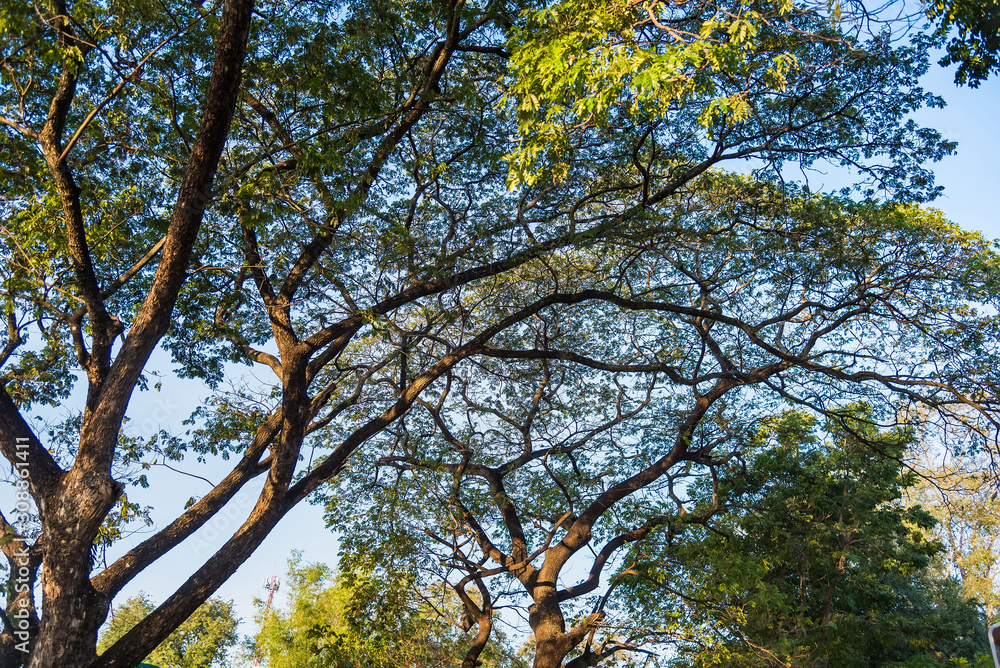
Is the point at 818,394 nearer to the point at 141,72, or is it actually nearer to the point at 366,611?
the point at 366,611

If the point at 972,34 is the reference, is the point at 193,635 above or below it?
above

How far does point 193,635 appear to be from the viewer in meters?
25.3

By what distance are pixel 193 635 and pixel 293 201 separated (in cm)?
2438

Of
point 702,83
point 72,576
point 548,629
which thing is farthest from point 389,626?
point 702,83

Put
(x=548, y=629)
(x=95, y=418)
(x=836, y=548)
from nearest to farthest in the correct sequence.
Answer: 1. (x=95, y=418)
2. (x=548, y=629)
3. (x=836, y=548)

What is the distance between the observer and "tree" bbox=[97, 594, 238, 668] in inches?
952

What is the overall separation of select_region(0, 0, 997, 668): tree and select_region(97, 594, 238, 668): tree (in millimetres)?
19889

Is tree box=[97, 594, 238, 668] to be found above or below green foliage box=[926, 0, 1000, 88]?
above

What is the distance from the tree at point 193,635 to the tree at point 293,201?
19889 millimetres

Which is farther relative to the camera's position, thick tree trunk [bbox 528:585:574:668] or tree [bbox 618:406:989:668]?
tree [bbox 618:406:989:668]

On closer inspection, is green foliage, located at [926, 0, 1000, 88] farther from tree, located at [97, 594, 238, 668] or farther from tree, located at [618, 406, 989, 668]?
tree, located at [97, 594, 238, 668]

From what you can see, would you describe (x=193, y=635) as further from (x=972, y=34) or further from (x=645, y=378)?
(x=972, y=34)

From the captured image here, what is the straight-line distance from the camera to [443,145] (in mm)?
7309

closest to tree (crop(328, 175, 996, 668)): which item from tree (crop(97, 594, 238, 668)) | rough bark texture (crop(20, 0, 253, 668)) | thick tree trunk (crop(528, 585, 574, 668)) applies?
thick tree trunk (crop(528, 585, 574, 668))
